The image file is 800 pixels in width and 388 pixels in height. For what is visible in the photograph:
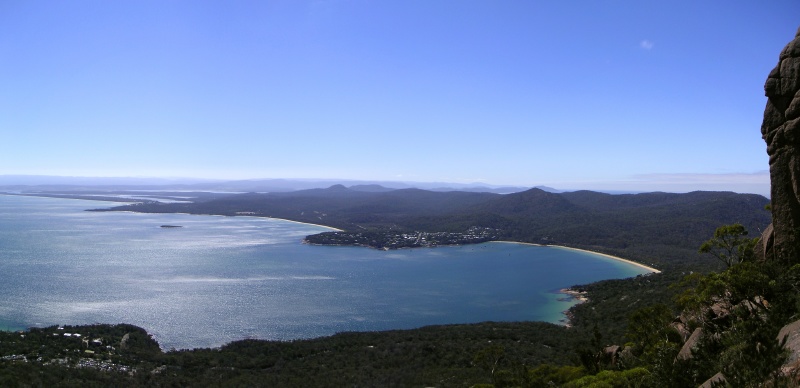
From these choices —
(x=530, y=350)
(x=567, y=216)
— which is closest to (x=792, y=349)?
(x=530, y=350)

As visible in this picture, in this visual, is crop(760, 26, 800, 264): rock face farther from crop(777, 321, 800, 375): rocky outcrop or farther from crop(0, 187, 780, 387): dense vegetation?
crop(777, 321, 800, 375): rocky outcrop

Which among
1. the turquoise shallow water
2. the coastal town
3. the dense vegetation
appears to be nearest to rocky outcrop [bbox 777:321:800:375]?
the dense vegetation

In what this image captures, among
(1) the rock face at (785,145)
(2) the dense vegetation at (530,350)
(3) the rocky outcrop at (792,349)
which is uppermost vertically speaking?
(1) the rock face at (785,145)

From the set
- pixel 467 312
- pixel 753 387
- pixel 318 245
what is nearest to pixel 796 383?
pixel 753 387

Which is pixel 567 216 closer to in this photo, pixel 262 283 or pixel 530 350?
pixel 262 283

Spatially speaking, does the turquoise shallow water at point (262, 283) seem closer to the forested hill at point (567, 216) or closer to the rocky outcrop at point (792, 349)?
the forested hill at point (567, 216)

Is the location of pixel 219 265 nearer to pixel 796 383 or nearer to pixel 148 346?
pixel 148 346

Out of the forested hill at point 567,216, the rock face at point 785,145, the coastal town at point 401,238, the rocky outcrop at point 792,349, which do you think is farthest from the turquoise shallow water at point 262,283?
the rocky outcrop at point 792,349
